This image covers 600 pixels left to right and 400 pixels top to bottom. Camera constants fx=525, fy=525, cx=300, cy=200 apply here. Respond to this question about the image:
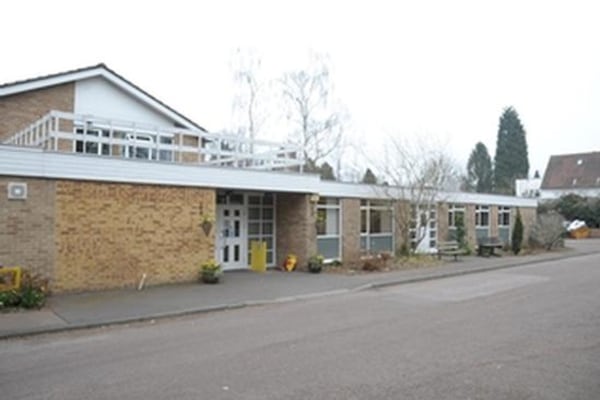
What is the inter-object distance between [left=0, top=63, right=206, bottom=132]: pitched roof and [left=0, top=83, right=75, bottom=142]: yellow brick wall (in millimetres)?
297

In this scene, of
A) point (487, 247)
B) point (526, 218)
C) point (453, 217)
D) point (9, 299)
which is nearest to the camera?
point (9, 299)

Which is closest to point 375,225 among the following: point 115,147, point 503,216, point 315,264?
point 315,264

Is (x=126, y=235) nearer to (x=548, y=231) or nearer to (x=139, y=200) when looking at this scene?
(x=139, y=200)

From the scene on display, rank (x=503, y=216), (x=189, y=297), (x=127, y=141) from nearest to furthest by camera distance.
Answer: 1. (x=189, y=297)
2. (x=127, y=141)
3. (x=503, y=216)

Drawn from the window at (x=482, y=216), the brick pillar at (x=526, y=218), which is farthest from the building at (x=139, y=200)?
the brick pillar at (x=526, y=218)

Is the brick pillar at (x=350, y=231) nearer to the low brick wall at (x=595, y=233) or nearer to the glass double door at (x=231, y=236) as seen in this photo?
the glass double door at (x=231, y=236)

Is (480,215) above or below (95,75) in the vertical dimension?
below

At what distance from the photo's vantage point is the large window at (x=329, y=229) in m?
18.6

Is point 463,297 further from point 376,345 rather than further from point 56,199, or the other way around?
point 56,199

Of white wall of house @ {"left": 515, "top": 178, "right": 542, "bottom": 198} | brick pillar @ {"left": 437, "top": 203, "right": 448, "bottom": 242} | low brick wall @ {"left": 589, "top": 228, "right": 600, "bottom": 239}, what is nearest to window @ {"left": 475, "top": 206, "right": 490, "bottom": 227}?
brick pillar @ {"left": 437, "top": 203, "right": 448, "bottom": 242}

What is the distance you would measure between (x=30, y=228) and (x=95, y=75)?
8.76m

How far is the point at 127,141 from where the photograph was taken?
13711 mm

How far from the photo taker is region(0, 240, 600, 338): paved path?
9.33 m

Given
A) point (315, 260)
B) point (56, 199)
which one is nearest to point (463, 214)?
point (315, 260)
